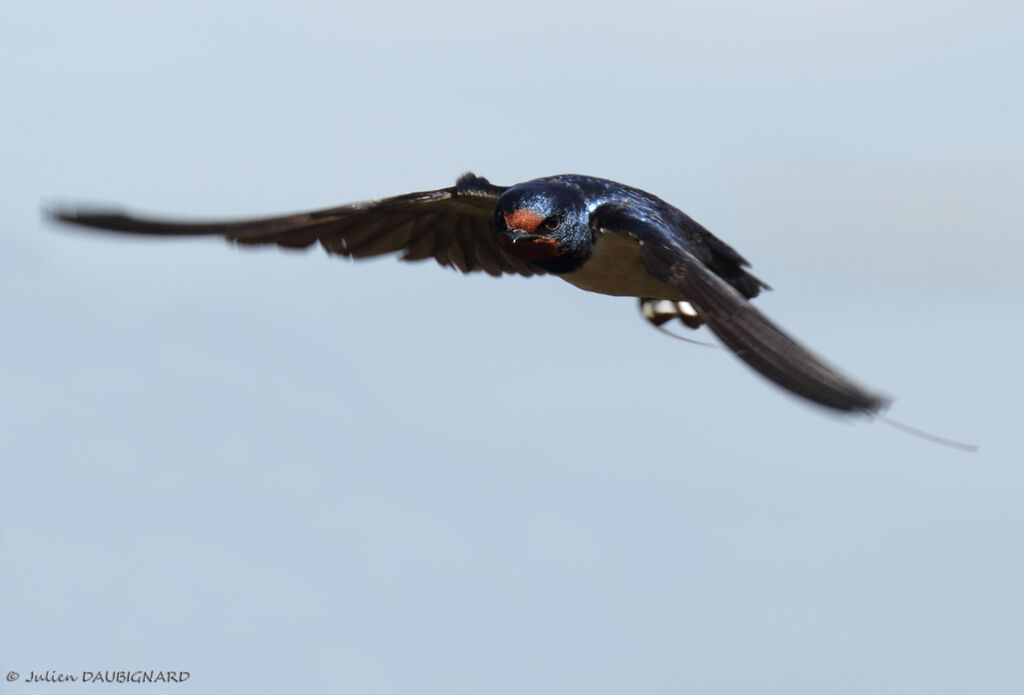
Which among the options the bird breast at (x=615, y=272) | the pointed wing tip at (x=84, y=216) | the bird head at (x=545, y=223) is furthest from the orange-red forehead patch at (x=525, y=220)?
the pointed wing tip at (x=84, y=216)

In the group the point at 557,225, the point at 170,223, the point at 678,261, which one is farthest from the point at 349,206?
the point at 678,261

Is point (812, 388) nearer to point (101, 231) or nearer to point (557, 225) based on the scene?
point (557, 225)

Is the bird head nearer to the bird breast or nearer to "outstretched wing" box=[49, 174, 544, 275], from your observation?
the bird breast

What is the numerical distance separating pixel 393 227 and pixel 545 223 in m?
2.82

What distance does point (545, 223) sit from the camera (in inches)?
408

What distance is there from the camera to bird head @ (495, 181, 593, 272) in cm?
1033

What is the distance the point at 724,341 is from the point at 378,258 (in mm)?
5203

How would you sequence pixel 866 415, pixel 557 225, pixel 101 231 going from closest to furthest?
1. pixel 866 415
2. pixel 557 225
3. pixel 101 231

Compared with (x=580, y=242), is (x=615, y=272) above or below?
below

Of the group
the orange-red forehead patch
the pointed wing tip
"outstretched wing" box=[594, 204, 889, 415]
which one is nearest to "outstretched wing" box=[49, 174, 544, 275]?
the pointed wing tip

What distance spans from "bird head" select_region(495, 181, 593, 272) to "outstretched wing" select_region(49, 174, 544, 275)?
150 centimetres

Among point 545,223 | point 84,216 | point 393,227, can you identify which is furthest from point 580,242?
point 84,216

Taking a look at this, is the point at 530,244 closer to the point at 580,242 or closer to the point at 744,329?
the point at 580,242

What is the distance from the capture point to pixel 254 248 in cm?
1248
